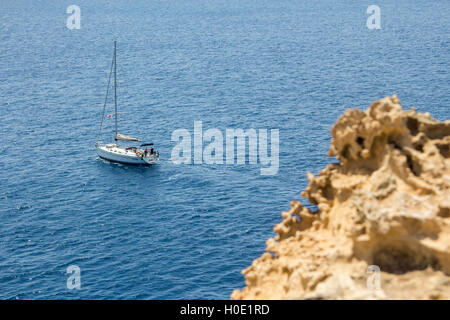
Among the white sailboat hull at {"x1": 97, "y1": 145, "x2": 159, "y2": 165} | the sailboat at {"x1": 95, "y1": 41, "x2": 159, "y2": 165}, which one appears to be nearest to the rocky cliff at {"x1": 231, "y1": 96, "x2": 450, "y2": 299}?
the sailboat at {"x1": 95, "y1": 41, "x2": 159, "y2": 165}

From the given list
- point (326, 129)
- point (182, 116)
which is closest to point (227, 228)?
point (326, 129)

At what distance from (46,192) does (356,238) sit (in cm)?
11971

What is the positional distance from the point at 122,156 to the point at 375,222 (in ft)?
454

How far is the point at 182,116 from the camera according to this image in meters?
185

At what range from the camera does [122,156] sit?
15775 centimetres

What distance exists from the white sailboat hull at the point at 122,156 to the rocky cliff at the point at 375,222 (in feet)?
421

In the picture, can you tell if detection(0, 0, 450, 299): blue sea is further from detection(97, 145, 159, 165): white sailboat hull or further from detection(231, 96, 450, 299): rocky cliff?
detection(231, 96, 450, 299): rocky cliff

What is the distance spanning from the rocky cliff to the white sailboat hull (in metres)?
128

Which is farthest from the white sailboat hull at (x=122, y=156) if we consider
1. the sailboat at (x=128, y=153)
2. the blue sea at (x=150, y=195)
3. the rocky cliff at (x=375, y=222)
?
the rocky cliff at (x=375, y=222)

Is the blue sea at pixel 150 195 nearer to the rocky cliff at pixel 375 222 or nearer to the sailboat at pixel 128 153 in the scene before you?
the sailboat at pixel 128 153

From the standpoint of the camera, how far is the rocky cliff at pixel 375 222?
22469mm

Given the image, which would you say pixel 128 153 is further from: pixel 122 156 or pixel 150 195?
pixel 150 195

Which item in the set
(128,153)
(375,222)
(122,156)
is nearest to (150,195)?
(128,153)
